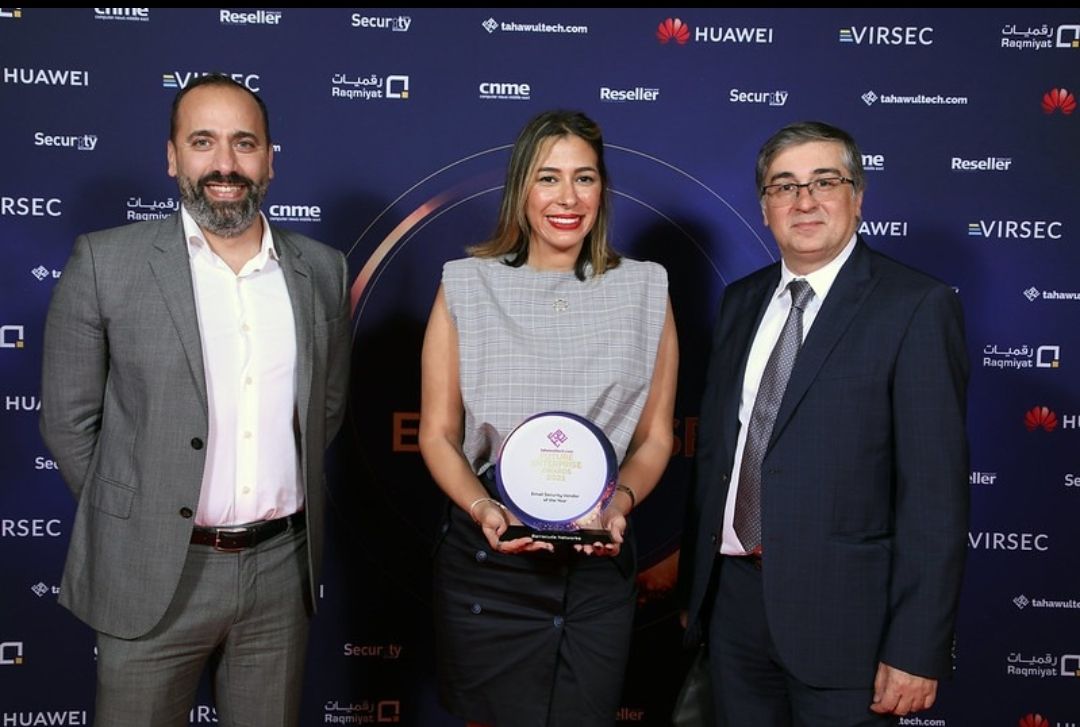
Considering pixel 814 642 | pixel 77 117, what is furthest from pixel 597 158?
pixel 77 117

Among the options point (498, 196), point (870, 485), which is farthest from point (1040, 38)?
point (870, 485)

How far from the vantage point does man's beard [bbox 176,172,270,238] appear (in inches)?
88.9

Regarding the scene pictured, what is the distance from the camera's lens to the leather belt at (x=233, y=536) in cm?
222

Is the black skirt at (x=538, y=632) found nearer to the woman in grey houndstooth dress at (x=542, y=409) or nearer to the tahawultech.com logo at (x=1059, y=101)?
the woman in grey houndstooth dress at (x=542, y=409)

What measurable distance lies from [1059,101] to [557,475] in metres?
2.48

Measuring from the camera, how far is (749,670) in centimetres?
226

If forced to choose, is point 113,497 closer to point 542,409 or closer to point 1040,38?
point 542,409

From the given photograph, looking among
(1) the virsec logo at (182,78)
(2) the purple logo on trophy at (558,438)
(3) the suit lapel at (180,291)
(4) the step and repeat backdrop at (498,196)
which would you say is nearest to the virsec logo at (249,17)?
(4) the step and repeat backdrop at (498,196)

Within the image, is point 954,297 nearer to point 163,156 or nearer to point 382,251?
point 382,251

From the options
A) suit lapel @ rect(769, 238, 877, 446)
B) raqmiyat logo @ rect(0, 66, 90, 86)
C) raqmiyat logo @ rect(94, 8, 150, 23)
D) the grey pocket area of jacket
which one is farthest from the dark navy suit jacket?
raqmiyat logo @ rect(0, 66, 90, 86)

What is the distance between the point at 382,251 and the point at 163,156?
82 cm

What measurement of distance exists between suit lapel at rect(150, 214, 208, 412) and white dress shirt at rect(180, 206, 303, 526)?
1.5 inches

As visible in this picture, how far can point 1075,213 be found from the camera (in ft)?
11.2

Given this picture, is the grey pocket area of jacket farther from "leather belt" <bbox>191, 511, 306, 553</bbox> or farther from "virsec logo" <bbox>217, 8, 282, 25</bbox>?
"virsec logo" <bbox>217, 8, 282, 25</bbox>
